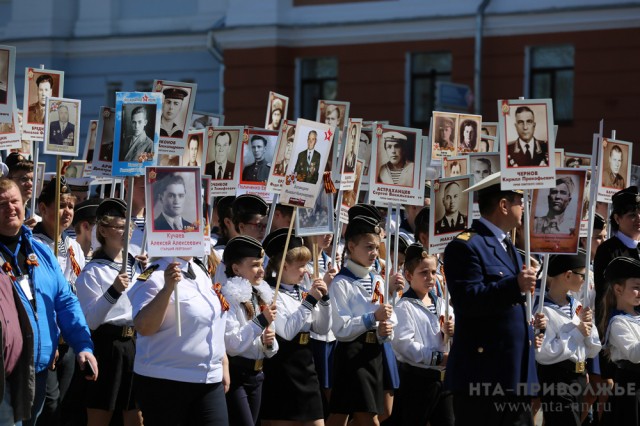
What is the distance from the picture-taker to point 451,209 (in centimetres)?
950

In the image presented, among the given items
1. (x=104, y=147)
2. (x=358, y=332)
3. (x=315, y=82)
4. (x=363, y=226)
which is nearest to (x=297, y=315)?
(x=358, y=332)

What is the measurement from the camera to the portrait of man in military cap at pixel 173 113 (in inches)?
408

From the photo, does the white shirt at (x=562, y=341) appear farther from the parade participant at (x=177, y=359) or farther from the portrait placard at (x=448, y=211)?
the parade participant at (x=177, y=359)

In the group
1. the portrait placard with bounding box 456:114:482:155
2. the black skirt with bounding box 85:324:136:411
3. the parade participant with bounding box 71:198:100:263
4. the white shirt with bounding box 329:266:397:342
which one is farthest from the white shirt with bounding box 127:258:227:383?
the portrait placard with bounding box 456:114:482:155

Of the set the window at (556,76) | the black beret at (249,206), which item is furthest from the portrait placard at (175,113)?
the window at (556,76)

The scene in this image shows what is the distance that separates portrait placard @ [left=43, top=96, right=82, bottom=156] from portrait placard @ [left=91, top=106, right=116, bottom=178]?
1.45 feet

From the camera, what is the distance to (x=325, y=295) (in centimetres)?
851

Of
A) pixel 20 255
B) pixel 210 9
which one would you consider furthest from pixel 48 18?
pixel 20 255

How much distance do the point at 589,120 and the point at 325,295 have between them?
16.5 m

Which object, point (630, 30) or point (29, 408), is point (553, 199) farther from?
point (630, 30)

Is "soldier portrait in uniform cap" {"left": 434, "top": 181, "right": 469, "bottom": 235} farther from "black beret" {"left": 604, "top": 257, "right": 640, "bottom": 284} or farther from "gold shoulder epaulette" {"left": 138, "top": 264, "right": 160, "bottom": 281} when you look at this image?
"gold shoulder epaulette" {"left": 138, "top": 264, "right": 160, "bottom": 281}

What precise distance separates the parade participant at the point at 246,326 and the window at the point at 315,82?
62.8ft

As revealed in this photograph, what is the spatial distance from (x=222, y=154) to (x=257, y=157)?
0.28m

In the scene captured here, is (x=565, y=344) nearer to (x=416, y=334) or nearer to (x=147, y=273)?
(x=416, y=334)
